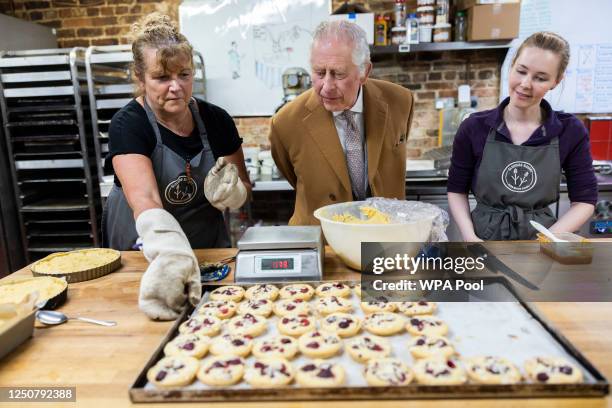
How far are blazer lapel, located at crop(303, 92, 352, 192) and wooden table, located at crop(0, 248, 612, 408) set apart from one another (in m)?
1.08

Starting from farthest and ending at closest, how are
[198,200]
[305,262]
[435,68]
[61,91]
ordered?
[435,68]
[61,91]
[198,200]
[305,262]

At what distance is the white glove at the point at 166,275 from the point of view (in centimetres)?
124

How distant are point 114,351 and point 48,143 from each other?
329cm

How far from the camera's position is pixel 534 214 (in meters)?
2.14

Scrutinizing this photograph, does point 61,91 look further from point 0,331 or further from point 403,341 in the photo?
point 403,341

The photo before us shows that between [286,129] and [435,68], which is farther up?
[435,68]

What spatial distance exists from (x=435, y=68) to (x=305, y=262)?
3231mm

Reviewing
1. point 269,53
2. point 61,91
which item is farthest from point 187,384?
point 269,53

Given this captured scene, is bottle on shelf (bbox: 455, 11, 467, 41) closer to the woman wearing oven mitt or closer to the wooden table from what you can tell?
the woman wearing oven mitt

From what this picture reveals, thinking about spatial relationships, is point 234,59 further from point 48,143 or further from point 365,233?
point 365,233

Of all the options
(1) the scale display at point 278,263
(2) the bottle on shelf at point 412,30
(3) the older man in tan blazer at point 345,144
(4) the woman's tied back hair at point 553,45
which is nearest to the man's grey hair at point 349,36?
(3) the older man in tan blazer at point 345,144

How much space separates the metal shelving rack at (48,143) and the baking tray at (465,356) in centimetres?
299

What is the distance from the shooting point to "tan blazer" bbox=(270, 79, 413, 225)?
2.14 m

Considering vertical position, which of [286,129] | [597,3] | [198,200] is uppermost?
[597,3]
